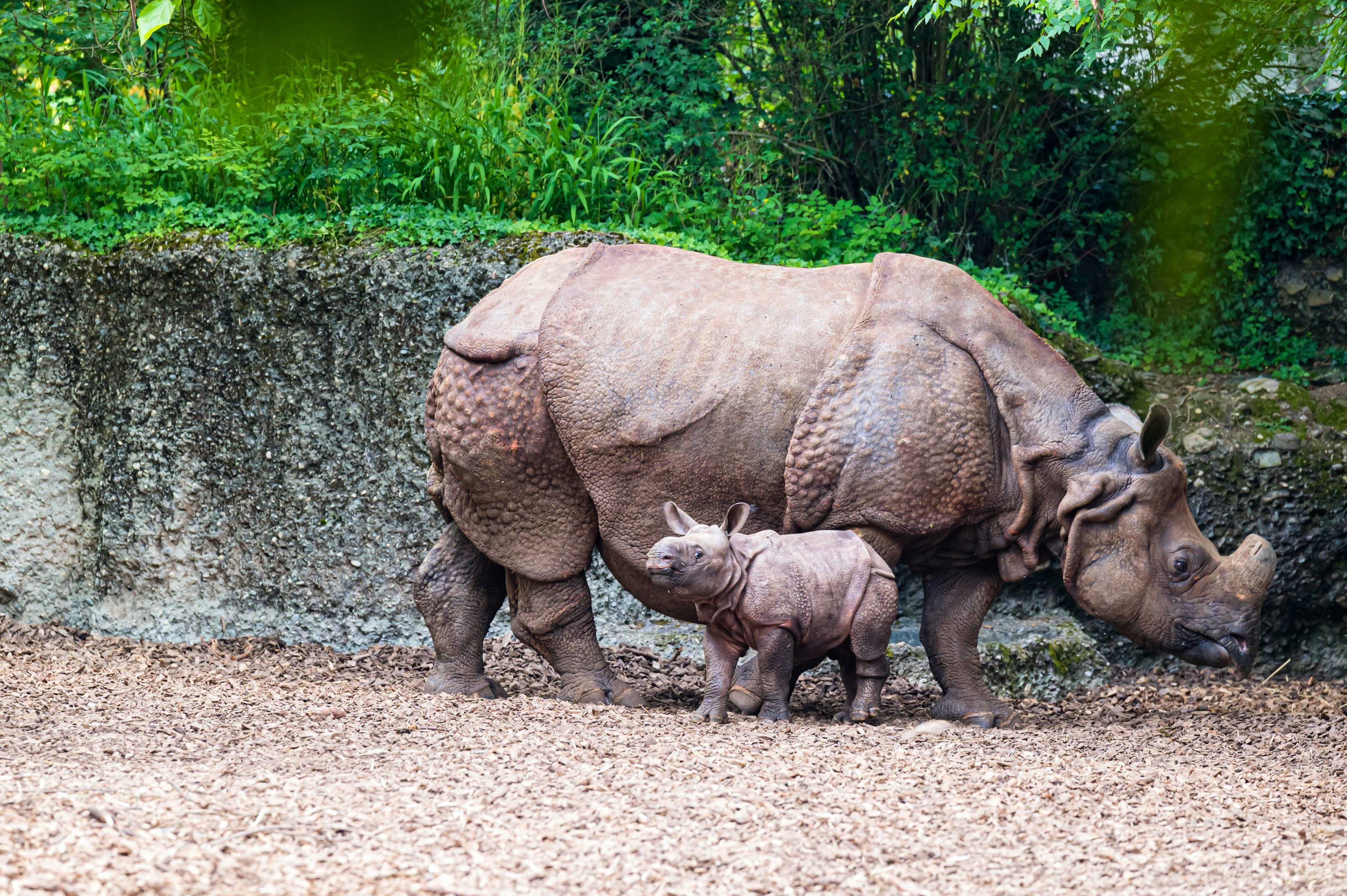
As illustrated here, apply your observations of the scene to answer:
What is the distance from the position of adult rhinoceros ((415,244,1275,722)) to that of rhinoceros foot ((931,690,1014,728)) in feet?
0.03

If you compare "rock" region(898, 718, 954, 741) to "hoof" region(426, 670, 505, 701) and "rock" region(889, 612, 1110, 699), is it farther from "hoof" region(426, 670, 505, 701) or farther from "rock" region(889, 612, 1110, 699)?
"hoof" region(426, 670, 505, 701)

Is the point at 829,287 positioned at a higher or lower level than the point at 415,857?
higher

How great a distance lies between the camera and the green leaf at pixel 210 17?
1.47 metres

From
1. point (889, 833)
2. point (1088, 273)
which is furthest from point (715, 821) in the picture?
point (1088, 273)

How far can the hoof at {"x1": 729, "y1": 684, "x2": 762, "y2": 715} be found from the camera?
5.51m

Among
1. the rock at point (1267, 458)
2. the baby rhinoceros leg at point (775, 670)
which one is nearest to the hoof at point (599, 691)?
the baby rhinoceros leg at point (775, 670)

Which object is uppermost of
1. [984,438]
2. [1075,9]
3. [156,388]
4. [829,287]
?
[1075,9]

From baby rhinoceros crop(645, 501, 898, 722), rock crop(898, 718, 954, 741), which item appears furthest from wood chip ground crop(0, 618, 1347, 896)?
baby rhinoceros crop(645, 501, 898, 722)

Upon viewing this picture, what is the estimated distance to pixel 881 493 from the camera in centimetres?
528

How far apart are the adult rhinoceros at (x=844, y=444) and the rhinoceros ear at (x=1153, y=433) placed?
18 millimetres

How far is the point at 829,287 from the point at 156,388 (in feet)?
14.2

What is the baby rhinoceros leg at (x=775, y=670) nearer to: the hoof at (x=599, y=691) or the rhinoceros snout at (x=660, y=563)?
the rhinoceros snout at (x=660, y=563)

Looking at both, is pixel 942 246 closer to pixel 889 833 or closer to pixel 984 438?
pixel 984 438

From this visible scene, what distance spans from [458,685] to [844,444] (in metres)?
2.16
